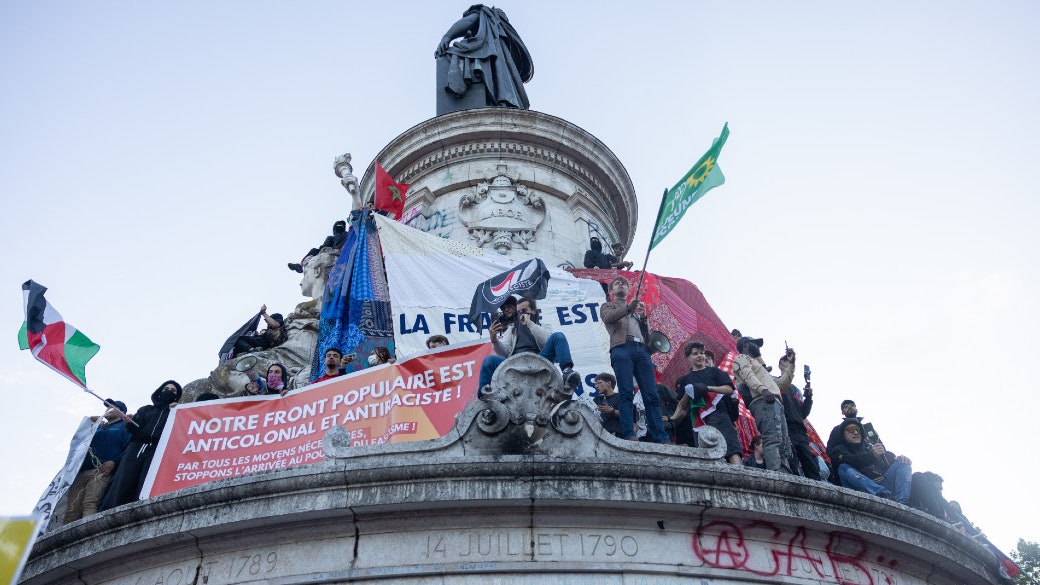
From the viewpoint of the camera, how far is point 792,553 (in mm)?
7922

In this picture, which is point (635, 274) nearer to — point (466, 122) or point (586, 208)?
point (586, 208)

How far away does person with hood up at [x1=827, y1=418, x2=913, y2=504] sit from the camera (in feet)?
31.9

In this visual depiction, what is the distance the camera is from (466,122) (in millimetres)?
16547

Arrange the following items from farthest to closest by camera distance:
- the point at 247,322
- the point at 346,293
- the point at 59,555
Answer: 1. the point at 247,322
2. the point at 346,293
3. the point at 59,555

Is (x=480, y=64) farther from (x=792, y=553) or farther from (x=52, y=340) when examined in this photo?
(x=792, y=553)

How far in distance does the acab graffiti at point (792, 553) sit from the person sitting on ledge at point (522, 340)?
223 cm

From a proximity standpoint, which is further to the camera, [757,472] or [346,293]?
[346,293]

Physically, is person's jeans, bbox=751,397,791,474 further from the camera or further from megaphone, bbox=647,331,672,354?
megaphone, bbox=647,331,672,354

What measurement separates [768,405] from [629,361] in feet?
5.18

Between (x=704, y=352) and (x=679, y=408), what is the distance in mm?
811

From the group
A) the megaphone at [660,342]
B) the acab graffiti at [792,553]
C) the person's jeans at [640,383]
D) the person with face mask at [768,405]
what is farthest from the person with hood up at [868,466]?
the megaphone at [660,342]

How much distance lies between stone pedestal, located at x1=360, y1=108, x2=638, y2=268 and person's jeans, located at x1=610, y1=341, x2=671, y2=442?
5.53m

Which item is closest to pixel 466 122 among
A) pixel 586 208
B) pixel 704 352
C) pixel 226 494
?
pixel 586 208

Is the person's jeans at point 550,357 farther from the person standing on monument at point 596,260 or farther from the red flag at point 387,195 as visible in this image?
the red flag at point 387,195
